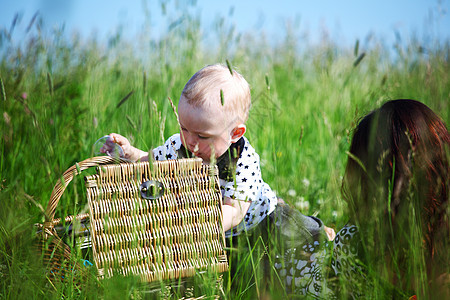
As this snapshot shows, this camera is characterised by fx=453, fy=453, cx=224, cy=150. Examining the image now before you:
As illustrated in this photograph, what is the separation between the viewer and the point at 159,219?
5.23 feet

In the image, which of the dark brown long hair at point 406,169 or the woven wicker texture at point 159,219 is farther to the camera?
the woven wicker texture at point 159,219

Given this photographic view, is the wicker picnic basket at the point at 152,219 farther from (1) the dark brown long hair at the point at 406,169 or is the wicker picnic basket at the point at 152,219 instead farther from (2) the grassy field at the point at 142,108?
(1) the dark brown long hair at the point at 406,169

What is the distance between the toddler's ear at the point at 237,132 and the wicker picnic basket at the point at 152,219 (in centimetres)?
34

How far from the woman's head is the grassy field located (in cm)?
16

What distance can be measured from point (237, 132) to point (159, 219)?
595mm

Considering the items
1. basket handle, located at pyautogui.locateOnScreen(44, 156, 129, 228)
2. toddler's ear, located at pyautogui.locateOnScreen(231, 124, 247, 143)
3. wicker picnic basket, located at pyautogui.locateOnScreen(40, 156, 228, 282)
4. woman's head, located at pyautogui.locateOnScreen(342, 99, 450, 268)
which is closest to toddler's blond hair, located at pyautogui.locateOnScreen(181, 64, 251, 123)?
toddler's ear, located at pyautogui.locateOnScreen(231, 124, 247, 143)

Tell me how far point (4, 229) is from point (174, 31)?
168 centimetres

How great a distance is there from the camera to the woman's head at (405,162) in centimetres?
136

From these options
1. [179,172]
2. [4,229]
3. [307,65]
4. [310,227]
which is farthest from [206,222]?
[307,65]

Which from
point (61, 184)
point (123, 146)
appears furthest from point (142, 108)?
point (61, 184)

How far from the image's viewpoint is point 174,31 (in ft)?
9.20

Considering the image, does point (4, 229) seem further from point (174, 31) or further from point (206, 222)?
point (174, 31)

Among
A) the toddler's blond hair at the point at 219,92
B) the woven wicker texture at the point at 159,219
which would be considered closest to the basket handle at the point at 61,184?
the woven wicker texture at the point at 159,219

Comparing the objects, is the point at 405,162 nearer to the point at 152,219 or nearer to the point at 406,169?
the point at 406,169
